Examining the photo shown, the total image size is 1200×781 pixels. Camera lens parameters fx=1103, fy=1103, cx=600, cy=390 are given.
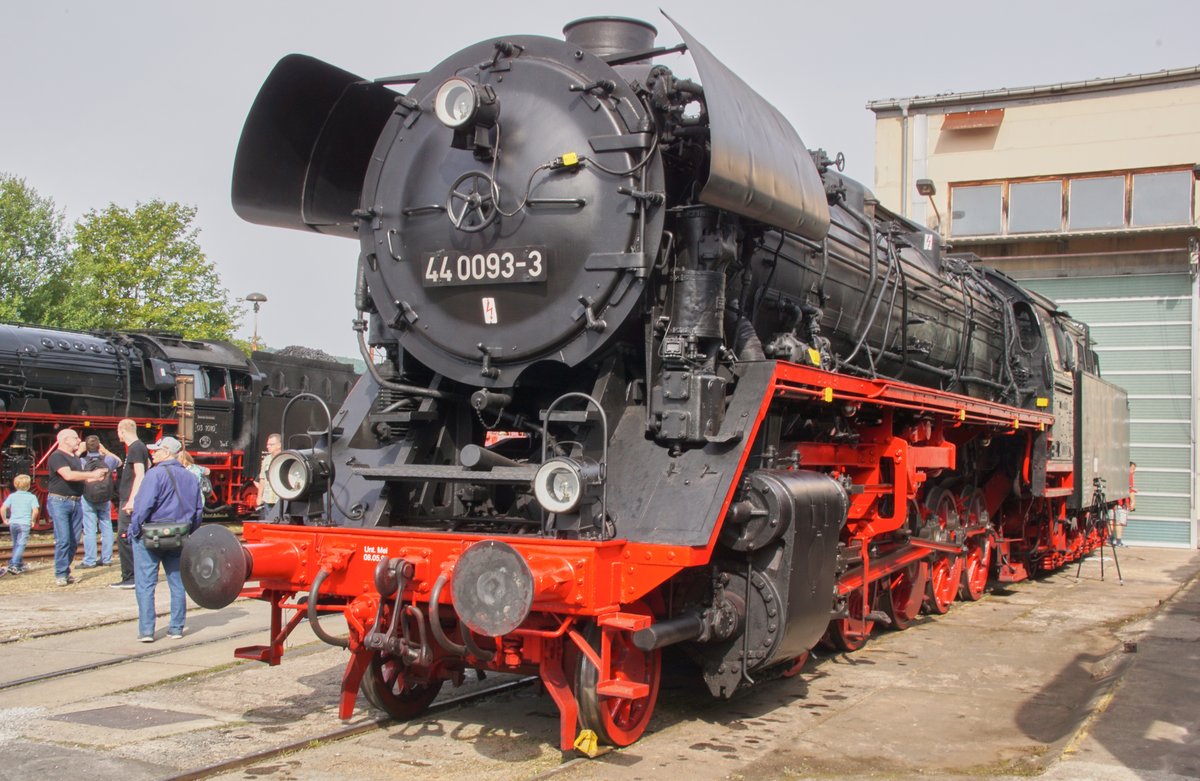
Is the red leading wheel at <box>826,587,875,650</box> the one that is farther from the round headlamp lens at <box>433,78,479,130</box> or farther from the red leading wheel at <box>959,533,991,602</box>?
the round headlamp lens at <box>433,78,479,130</box>

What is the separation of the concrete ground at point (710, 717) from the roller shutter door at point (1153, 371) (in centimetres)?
1258

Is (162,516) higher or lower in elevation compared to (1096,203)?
lower

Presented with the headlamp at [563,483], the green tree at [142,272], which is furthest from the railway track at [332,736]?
the green tree at [142,272]

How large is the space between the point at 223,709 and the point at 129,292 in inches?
1121

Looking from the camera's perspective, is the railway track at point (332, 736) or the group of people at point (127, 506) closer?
the railway track at point (332, 736)

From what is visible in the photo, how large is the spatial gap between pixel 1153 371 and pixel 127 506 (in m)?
17.7

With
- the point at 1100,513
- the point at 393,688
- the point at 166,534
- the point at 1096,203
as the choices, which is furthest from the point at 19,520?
the point at 1096,203

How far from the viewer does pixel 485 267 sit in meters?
5.59

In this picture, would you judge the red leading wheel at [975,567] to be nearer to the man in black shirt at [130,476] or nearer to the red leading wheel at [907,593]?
the red leading wheel at [907,593]

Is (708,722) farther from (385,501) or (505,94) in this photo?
(505,94)

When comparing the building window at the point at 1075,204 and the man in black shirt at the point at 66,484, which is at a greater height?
the building window at the point at 1075,204

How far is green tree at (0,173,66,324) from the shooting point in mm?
39812

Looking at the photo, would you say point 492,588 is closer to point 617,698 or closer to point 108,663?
point 617,698

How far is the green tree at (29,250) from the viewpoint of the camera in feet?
131
